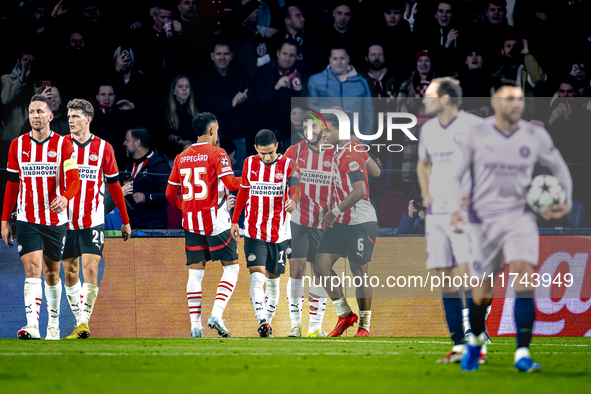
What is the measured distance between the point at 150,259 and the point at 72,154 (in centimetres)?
170

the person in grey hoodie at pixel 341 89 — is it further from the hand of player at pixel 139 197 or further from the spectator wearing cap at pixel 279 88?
the hand of player at pixel 139 197

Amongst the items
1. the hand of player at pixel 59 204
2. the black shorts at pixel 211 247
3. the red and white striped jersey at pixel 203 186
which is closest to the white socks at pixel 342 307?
the black shorts at pixel 211 247

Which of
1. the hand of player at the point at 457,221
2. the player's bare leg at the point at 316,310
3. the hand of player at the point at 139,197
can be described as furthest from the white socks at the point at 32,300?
the hand of player at the point at 457,221

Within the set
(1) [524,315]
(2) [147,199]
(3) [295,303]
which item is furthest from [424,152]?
(2) [147,199]

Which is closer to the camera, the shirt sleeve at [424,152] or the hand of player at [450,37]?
the shirt sleeve at [424,152]

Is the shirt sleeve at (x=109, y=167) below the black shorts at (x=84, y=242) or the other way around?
the other way around

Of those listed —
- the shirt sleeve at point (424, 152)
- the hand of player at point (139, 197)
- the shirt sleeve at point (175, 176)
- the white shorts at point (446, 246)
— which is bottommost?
Result: the white shorts at point (446, 246)

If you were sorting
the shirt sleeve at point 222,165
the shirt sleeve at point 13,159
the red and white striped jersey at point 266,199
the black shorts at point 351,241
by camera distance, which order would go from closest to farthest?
1. the shirt sleeve at point 13,159
2. the shirt sleeve at point 222,165
3. the red and white striped jersey at point 266,199
4. the black shorts at point 351,241

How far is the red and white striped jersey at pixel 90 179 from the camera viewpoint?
6293 millimetres

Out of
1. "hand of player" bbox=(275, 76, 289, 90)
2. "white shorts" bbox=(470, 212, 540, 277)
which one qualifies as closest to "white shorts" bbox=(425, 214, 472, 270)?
"white shorts" bbox=(470, 212, 540, 277)

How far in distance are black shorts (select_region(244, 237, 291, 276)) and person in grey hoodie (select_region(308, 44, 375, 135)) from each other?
2275 mm

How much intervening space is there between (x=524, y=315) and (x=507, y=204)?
1.85 ft

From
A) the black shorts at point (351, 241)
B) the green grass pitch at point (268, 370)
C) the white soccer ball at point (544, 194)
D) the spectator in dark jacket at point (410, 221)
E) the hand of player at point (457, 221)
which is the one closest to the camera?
the green grass pitch at point (268, 370)

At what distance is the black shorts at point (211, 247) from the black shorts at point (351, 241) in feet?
3.02
